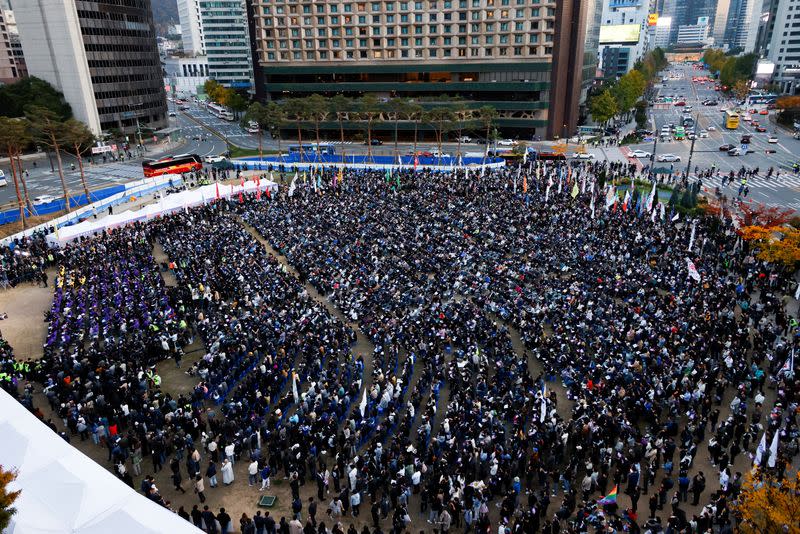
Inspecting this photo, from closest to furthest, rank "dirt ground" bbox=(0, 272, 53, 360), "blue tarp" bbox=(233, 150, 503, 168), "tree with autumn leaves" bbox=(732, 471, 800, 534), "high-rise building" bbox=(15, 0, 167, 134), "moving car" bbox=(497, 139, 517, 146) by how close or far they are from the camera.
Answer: "tree with autumn leaves" bbox=(732, 471, 800, 534), "dirt ground" bbox=(0, 272, 53, 360), "blue tarp" bbox=(233, 150, 503, 168), "moving car" bbox=(497, 139, 517, 146), "high-rise building" bbox=(15, 0, 167, 134)

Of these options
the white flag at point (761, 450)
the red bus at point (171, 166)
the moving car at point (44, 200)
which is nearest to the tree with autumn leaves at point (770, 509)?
the white flag at point (761, 450)

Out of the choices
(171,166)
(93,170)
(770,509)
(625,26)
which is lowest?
(93,170)

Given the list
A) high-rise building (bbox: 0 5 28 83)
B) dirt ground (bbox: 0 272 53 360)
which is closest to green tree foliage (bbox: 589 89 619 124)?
dirt ground (bbox: 0 272 53 360)

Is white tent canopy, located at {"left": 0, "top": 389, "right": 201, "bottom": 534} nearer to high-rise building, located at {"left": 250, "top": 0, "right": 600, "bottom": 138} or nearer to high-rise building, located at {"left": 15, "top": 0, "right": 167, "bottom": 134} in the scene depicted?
high-rise building, located at {"left": 250, "top": 0, "right": 600, "bottom": 138}

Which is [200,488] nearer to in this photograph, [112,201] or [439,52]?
[112,201]

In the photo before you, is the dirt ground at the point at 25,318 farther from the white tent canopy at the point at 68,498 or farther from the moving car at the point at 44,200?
the moving car at the point at 44,200

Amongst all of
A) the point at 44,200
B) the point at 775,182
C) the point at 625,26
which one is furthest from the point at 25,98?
the point at 625,26
